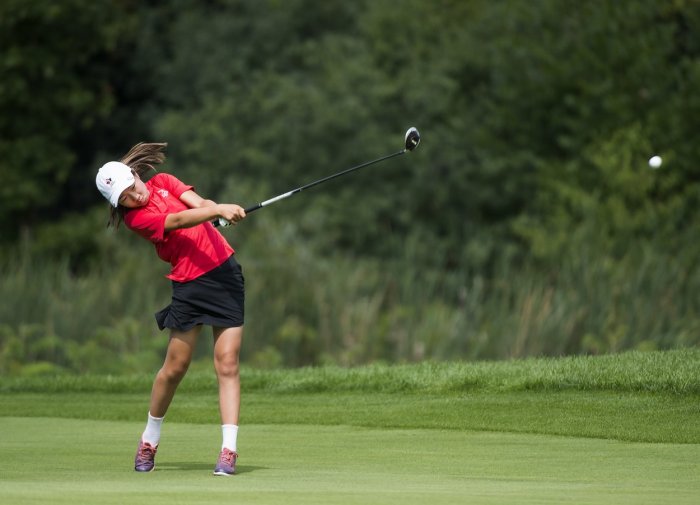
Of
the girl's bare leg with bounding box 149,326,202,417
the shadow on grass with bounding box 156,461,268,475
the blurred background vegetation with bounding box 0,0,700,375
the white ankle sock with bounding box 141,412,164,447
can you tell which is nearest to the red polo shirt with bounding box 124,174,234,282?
the girl's bare leg with bounding box 149,326,202,417

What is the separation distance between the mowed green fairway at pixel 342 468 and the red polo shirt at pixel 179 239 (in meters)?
1.08

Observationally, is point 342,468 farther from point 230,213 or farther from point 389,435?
point 389,435

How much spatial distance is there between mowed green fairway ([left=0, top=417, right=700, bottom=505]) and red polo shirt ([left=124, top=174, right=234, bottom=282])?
108 cm

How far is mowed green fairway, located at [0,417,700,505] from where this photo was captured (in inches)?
234

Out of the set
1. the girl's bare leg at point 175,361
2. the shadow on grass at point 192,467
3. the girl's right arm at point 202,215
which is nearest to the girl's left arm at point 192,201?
the girl's right arm at point 202,215

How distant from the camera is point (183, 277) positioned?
7.66 metres

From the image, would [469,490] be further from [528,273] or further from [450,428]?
[528,273]

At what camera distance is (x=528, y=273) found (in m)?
19.0

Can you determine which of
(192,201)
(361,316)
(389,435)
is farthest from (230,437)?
(361,316)

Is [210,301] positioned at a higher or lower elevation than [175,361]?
higher

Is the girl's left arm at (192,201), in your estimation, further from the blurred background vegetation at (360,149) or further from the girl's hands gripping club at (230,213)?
the blurred background vegetation at (360,149)

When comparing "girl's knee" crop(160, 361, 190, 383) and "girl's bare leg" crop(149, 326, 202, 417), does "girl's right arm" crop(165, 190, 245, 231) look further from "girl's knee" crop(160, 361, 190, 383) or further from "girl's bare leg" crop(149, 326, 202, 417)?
"girl's knee" crop(160, 361, 190, 383)

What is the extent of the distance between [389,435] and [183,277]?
6.39 ft

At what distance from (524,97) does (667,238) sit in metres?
7.96
